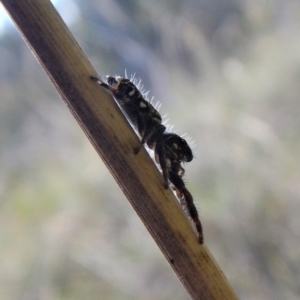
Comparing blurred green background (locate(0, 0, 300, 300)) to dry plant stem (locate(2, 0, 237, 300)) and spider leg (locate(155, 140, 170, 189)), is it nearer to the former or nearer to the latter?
spider leg (locate(155, 140, 170, 189))

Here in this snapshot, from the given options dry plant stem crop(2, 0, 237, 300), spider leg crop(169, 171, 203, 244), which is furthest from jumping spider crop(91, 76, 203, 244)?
dry plant stem crop(2, 0, 237, 300)

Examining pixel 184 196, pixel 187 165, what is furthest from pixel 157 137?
pixel 187 165

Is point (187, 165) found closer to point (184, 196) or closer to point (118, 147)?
point (184, 196)

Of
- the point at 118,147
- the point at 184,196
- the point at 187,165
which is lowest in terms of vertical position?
the point at 118,147

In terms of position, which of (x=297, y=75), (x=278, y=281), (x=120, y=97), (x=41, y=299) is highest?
(x=297, y=75)

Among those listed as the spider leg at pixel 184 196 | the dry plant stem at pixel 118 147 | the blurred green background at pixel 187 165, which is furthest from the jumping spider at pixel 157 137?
the blurred green background at pixel 187 165

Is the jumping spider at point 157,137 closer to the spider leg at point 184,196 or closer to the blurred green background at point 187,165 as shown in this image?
the spider leg at point 184,196

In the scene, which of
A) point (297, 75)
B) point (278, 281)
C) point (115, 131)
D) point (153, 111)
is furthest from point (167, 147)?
point (297, 75)

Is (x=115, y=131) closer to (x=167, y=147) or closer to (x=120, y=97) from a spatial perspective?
(x=120, y=97)
